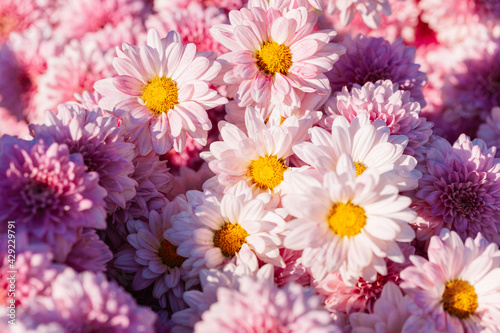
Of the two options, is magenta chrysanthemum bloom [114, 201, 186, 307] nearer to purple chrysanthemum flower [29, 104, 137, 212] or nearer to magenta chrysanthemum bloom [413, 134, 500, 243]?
purple chrysanthemum flower [29, 104, 137, 212]

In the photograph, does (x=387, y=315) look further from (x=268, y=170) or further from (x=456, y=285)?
(x=268, y=170)

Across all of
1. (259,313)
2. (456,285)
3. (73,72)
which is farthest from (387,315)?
(73,72)

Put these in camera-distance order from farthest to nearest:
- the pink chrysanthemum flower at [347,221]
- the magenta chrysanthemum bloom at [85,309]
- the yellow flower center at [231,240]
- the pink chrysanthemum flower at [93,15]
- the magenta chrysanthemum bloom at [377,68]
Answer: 1. the pink chrysanthemum flower at [93,15]
2. the magenta chrysanthemum bloom at [377,68]
3. the yellow flower center at [231,240]
4. the pink chrysanthemum flower at [347,221]
5. the magenta chrysanthemum bloom at [85,309]

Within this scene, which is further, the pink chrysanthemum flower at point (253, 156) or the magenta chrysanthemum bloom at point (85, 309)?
the pink chrysanthemum flower at point (253, 156)

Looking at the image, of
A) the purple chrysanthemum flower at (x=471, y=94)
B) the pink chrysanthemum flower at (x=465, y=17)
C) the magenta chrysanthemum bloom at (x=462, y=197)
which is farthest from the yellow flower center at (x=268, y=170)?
the pink chrysanthemum flower at (x=465, y=17)

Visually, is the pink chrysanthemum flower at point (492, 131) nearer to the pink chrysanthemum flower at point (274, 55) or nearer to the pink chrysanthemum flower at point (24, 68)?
the pink chrysanthemum flower at point (274, 55)

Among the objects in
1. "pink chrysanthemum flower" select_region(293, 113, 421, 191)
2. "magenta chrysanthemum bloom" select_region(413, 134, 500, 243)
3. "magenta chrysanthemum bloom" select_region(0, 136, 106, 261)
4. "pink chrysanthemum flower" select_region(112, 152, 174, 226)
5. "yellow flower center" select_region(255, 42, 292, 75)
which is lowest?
"magenta chrysanthemum bloom" select_region(413, 134, 500, 243)

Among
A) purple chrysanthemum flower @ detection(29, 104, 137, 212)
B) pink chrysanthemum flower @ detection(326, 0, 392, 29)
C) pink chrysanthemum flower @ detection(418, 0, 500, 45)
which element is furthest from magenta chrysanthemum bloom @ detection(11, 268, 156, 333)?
pink chrysanthemum flower @ detection(418, 0, 500, 45)
